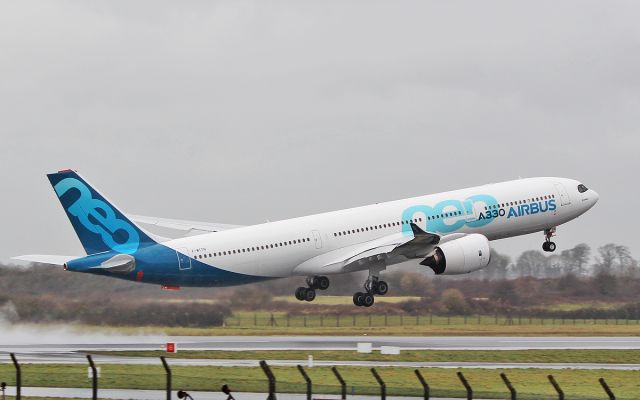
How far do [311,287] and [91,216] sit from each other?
56.9ft

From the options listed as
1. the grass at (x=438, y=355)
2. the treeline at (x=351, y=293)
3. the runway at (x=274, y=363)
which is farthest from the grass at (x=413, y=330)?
the runway at (x=274, y=363)

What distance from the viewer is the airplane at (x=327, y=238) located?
6775cm

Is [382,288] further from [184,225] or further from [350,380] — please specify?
[350,380]

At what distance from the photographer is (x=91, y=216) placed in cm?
6744

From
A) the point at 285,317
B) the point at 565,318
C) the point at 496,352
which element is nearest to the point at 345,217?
the point at 285,317

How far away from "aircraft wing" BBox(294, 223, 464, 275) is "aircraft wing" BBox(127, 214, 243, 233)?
10.2 metres

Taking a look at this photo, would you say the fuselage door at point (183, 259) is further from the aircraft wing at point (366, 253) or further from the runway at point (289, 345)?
the aircraft wing at point (366, 253)

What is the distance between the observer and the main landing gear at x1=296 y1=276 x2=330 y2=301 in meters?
79.2

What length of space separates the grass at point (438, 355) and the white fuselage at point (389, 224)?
806 centimetres

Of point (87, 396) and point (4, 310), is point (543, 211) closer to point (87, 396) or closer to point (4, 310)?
point (4, 310)

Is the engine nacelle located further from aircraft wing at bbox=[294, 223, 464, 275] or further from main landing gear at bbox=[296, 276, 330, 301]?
main landing gear at bbox=[296, 276, 330, 301]

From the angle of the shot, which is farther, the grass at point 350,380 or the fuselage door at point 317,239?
the fuselage door at point 317,239

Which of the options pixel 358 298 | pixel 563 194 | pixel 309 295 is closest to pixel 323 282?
pixel 309 295

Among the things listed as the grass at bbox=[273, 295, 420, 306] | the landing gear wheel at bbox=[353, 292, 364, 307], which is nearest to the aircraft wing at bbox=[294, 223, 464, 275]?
the landing gear wheel at bbox=[353, 292, 364, 307]
